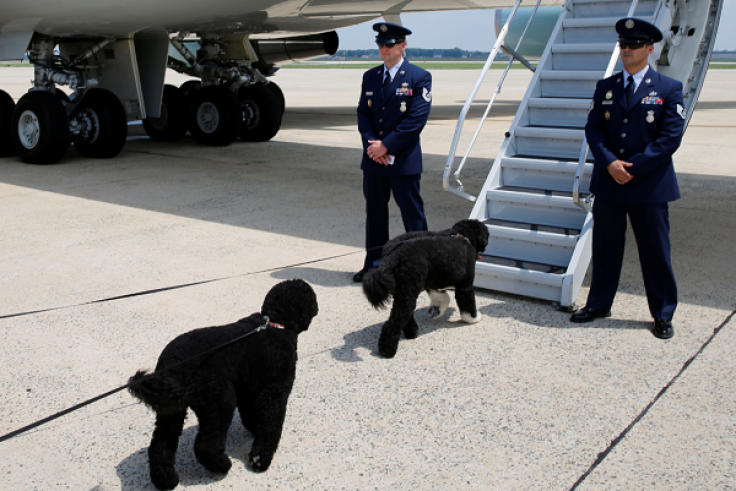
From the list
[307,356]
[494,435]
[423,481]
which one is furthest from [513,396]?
[307,356]

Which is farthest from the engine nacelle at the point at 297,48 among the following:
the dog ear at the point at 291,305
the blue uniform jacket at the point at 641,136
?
the dog ear at the point at 291,305

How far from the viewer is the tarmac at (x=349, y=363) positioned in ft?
8.93

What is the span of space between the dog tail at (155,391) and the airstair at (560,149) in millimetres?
2849

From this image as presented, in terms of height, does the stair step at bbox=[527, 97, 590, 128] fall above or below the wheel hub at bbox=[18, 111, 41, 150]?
above

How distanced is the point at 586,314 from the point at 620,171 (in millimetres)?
930

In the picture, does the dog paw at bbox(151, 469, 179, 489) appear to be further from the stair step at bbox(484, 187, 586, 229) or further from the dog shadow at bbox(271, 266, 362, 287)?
the stair step at bbox(484, 187, 586, 229)

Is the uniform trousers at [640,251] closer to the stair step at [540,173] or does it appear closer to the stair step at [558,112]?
the stair step at [540,173]

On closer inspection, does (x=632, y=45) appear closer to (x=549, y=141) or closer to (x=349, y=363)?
(x=549, y=141)

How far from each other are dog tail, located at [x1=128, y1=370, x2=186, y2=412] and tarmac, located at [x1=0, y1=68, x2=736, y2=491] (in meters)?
0.49

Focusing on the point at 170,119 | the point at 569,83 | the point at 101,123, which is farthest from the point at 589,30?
the point at 170,119

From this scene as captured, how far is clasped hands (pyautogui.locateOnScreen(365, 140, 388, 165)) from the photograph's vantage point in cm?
464

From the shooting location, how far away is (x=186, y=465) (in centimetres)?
274

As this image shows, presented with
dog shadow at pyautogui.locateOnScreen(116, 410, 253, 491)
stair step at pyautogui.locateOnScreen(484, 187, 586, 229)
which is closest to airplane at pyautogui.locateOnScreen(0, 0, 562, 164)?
stair step at pyautogui.locateOnScreen(484, 187, 586, 229)

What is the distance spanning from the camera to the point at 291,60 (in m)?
16.6
